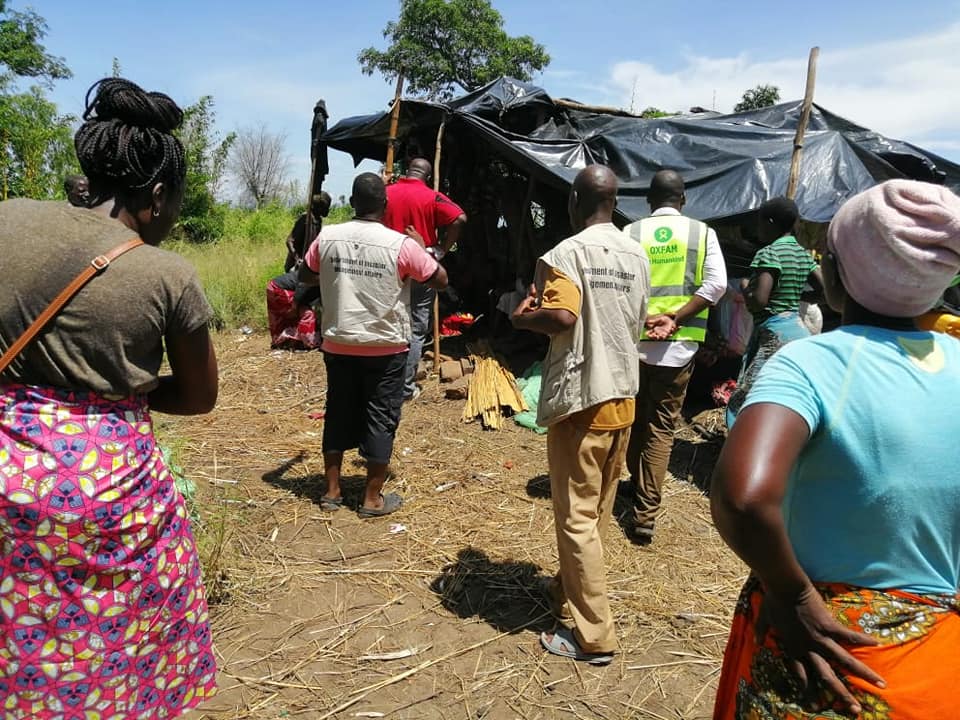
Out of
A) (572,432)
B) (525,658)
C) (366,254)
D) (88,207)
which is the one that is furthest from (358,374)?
(88,207)

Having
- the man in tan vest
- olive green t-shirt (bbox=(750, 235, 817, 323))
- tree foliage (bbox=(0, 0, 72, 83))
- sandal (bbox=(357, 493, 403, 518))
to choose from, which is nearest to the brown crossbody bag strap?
the man in tan vest

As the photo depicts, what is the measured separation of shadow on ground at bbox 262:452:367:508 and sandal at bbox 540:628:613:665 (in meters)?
1.78

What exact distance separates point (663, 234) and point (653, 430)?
1.21m

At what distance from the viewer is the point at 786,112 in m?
7.24

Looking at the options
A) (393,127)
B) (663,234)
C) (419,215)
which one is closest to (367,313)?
(663,234)

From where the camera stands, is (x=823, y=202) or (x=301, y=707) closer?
(x=301, y=707)

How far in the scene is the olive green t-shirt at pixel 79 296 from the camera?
4.80 ft

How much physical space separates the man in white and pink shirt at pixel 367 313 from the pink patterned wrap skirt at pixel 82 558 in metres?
2.03

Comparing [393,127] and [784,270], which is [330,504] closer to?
[784,270]

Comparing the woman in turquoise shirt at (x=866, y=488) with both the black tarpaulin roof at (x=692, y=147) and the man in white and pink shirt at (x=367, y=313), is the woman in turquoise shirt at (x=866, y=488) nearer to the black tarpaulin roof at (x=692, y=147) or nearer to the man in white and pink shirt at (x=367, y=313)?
the man in white and pink shirt at (x=367, y=313)

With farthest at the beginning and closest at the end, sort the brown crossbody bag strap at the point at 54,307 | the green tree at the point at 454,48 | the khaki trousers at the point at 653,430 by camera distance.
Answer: the green tree at the point at 454,48 < the khaki trousers at the point at 653,430 < the brown crossbody bag strap at the point at 54,307

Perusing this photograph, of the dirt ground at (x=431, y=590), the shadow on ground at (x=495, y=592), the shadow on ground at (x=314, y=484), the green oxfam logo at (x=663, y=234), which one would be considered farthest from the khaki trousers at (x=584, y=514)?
the shadow on ground at (x=314, y=484)

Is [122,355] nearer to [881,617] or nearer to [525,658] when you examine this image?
[881,617]

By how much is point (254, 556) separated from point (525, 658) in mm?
1655
